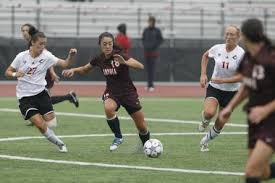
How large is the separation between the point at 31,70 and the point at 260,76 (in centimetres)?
597

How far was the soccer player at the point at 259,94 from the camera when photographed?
8570mm

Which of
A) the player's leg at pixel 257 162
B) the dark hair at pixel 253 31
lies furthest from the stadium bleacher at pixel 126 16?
the player's leg at pixel 257 162

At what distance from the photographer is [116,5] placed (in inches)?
1490

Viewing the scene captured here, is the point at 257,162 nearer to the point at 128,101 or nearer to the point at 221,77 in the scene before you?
the point at 128,101

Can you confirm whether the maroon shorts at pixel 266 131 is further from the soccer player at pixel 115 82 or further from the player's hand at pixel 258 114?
the soccer player at pixel 115 82

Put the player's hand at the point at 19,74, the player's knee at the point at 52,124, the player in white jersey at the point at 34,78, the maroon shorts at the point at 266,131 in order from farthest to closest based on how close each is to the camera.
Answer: the player's knee at the point at 52,124
the player in white jersey at the point at 34,78
the player's hand at the point at 19,74
the maroon shorts at the point at 266,131

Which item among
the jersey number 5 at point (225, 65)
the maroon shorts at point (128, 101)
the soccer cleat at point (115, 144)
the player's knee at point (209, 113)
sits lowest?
the soccer cleat at point (115, 144)

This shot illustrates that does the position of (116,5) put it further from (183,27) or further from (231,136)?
(231,136)

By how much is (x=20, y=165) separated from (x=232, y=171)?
297 cm

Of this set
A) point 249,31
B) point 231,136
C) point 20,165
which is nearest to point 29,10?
point 231,136

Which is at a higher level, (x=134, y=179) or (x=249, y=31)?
(x=249, y=31)

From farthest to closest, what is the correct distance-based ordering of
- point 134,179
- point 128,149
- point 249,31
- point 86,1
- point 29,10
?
point 86,1
point 29,10
point 128,149
point 134,179
point 249,31

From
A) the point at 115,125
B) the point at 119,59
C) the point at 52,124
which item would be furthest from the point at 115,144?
the point at 52,124

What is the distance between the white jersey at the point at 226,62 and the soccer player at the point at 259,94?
4799 millimetres
